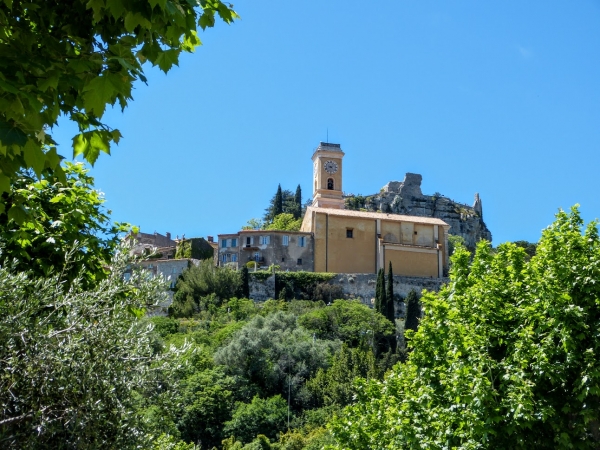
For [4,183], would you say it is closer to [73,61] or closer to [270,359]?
[73,61]

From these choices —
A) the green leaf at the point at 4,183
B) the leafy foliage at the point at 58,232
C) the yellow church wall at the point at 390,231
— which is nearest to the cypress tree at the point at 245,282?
the yellow church wall at the point at 390,231

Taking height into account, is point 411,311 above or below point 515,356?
above

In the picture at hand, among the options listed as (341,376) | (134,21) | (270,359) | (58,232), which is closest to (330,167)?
(270,359)

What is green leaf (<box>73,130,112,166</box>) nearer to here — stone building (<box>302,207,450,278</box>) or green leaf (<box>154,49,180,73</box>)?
green leaf (<box>154,49,180,73</box>)

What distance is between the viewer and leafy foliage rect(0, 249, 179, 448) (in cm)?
521

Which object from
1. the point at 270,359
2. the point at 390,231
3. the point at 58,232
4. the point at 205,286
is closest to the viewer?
the point at 58,232

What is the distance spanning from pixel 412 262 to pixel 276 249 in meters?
10.6

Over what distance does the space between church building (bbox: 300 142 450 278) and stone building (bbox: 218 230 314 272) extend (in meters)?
0.69

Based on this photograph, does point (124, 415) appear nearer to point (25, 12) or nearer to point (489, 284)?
point (25, 12)

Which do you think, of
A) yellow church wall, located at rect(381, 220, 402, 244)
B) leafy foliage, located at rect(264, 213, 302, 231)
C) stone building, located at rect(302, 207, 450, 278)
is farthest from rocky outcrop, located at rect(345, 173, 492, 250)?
stone building, located at rect(302, 207, 450, 278)

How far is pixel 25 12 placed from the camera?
4.56 metres

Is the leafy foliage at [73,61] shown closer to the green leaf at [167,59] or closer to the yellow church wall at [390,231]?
the green leaf at [167,59]

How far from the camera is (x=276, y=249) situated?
60469 mm

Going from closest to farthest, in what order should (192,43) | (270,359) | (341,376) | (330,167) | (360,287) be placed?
(192,43), (341,376), (270,359), (360,287), (330,167)
